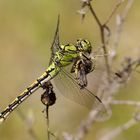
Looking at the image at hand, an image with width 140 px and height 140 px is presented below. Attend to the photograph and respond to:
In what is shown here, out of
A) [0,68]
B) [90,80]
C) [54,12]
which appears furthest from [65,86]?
[54,12]

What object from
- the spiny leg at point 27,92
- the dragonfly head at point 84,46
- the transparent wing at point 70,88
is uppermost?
the spiny leg at point 27,92

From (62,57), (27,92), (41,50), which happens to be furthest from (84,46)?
(41,50)

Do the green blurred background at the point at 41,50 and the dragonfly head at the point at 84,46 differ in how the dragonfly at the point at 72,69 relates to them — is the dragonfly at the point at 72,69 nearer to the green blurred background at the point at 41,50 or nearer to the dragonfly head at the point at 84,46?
the dragonfly head at the point at 84,46

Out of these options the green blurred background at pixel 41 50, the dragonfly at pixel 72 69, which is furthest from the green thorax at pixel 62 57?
the green blurred background at pixel 41 50

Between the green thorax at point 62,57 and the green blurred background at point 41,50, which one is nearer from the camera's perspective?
the green thorax at point 62,57

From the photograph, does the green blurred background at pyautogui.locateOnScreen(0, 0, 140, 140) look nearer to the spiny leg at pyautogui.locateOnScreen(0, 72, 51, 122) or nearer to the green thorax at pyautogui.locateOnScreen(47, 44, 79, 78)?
the spiny leg at pyautogui.locateOnScreen(0, 72, 51, 122)

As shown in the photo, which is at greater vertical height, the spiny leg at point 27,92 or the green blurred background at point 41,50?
the green blurred background at point 41,50

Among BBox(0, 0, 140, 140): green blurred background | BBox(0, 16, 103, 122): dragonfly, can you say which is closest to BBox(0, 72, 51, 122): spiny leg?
BBox(0, 16, 103, 122): dragonfly
